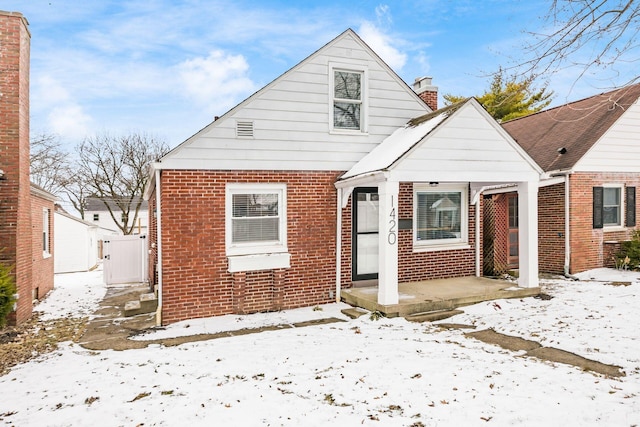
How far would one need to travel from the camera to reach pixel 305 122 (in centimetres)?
884

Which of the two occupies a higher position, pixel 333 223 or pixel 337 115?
pixel 337 115

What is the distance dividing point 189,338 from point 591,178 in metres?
12.2

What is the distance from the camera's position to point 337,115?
9211mm

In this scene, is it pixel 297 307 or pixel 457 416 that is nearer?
pixel 457 416

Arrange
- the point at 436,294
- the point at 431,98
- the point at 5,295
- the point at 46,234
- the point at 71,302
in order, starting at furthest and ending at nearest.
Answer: the point at 46,234
the point at 71,302
the point at 431,98
the point at 436,294
the point at 5,295

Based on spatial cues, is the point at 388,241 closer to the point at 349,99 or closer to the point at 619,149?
the point at 349,99

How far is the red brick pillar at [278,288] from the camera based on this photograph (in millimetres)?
8578

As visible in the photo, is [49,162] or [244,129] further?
[49,162]

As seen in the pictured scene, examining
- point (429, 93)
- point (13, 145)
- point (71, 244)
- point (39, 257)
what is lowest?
point (71, 244)

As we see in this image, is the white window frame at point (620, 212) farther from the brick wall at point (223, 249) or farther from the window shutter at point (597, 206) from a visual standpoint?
the brick wall at point (223, 249)

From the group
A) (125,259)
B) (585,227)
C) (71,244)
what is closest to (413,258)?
(585,227)

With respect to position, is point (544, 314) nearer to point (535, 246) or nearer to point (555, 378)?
point (535, 246)

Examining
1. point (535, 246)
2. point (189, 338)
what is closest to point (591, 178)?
point (535, 246)

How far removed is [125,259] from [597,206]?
16.2 m
